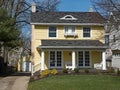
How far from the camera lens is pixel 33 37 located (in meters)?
37.5

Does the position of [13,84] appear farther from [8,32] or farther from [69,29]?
[69,29]

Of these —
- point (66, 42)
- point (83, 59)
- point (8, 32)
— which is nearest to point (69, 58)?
point (83, 59)

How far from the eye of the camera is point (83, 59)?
3719 cm

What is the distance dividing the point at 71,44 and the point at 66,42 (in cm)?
97

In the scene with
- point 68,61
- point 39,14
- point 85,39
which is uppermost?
point 39,14

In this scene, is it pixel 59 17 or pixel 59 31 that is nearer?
pixel 59 31

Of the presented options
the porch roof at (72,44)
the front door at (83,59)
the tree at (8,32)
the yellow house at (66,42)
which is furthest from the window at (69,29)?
the tree at (8,32)

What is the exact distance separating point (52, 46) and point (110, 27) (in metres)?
13.3

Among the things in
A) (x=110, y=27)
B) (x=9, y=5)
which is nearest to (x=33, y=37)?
(x=9, y=5)

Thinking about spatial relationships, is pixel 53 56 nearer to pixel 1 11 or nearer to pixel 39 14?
pixel 39 14

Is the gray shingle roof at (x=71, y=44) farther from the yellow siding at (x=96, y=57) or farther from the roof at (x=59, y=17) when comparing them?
the roof at (x=59, y=17)

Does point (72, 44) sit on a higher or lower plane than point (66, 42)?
lower

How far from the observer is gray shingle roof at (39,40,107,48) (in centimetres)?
3556

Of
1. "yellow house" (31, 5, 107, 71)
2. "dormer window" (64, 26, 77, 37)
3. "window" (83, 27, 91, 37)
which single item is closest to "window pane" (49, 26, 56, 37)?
"yellow house" (31, 5, 107, 71)
